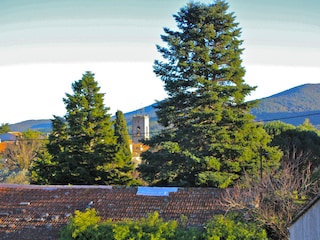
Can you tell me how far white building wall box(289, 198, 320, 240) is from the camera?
26.5 feet

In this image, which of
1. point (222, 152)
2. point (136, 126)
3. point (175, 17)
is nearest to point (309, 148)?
point (222, 152)

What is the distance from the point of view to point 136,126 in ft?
223

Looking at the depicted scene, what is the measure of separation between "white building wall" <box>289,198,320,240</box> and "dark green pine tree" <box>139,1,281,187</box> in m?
10.6

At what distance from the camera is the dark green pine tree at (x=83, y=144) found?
78.9ft

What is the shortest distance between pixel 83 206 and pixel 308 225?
802 centimetres

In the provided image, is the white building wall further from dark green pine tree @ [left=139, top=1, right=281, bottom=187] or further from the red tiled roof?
dark green pine tree @ [left=139, top=1, right=281, bottom=187]

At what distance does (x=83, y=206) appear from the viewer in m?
14.1

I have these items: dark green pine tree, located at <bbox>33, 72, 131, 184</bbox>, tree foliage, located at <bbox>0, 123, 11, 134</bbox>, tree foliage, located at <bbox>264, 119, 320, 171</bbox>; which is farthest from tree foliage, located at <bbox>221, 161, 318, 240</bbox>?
tree foliage, located at <bbox>0, 123, 11, 134</bbox>

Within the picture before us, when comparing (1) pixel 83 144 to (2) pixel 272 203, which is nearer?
(2) pixel 272 203

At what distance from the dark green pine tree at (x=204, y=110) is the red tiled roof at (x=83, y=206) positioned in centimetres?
582

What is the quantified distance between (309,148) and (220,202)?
20.7 metres

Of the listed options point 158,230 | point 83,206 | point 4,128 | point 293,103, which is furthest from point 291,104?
point 158,230

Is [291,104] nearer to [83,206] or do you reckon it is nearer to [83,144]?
[83,144]

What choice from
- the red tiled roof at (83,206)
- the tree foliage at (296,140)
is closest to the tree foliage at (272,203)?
the red tiled roof at (83,206)
